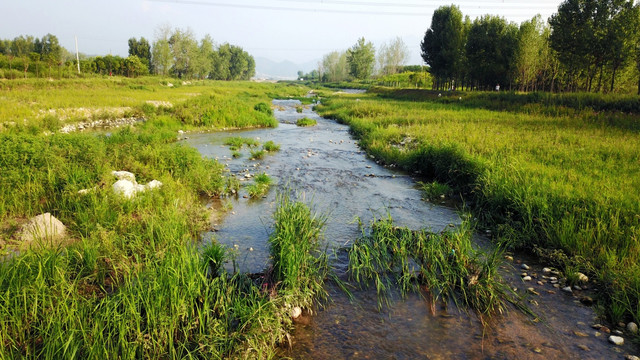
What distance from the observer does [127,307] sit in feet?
14.8

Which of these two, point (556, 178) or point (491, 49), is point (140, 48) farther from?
point (556, 178)

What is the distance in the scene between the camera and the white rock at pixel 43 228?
21.6 ft

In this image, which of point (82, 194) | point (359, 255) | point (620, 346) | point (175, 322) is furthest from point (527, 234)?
point (82, 194)

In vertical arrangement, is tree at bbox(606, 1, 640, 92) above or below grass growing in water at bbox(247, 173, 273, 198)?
above

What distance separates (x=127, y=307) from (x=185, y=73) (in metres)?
101

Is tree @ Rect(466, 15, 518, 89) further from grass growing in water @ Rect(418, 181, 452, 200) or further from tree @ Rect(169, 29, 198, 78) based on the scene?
tree @ Rect(169, 29, 198, 78)

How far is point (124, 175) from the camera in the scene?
32.7 feet

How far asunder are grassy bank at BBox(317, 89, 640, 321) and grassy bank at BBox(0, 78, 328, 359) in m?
5.46

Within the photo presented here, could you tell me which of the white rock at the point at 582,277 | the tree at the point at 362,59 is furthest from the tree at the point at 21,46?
the white rock at the point at 582,277

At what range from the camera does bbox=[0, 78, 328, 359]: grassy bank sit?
4.22m

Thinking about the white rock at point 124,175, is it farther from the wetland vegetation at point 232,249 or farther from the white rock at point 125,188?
the white rock at point 125,188

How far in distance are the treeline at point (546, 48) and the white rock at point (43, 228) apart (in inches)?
1575

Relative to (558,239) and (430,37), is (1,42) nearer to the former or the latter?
(430,37)

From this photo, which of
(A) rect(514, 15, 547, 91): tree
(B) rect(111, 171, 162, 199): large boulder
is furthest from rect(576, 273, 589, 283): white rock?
(A) rect(514, 15, 547, 91): tree
